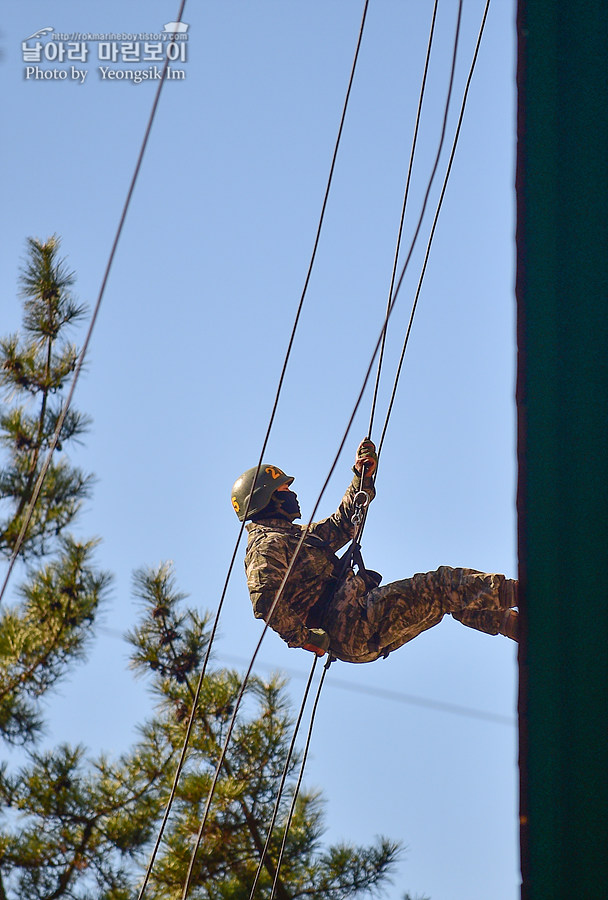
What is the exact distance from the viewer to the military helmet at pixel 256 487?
5738 mm

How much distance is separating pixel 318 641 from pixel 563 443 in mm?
2948

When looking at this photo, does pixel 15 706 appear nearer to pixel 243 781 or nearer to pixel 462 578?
pixel 243 781

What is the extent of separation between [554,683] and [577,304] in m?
0.91

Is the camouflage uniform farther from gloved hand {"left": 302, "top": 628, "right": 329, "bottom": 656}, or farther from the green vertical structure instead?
the green vertical structure

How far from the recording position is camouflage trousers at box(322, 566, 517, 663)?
519 cm

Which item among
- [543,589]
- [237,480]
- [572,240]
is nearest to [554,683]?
[543,589]

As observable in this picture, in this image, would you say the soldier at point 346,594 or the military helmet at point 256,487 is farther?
the military helmet at point 256,487

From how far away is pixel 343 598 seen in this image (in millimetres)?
5379

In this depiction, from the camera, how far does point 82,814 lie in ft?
22.1

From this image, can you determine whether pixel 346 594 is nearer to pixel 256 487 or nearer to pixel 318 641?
pixel 318 641

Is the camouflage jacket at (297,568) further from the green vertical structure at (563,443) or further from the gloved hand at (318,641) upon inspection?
the green vertical structure at (563,443)

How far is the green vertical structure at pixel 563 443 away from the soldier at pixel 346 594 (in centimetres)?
255

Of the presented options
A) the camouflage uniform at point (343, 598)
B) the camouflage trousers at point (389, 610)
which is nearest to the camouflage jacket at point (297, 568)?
the camouflage uniform at point (343, 598)

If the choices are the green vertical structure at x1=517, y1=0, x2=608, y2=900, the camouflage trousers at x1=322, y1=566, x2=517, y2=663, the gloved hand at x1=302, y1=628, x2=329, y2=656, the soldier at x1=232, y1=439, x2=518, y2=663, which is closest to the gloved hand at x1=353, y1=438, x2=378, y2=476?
the soldier at x1=232, y1=439, x2=518, y2=663
